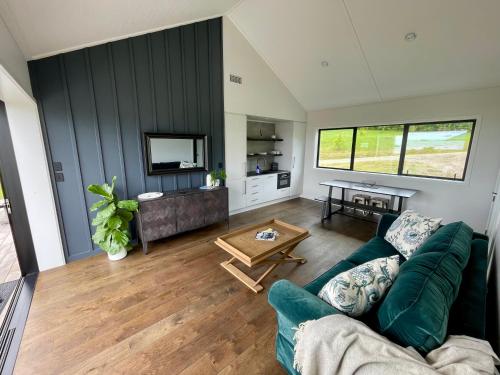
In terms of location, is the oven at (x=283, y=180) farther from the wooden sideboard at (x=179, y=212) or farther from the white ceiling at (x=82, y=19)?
the white ceiling at (x=82, y=19)

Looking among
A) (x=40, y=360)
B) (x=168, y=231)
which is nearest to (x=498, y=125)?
(x=168, y=231)

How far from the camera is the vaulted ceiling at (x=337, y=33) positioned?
206 centimetres

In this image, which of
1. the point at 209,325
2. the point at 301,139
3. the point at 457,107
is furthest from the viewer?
the point at 301,139

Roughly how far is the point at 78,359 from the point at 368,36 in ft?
15.6

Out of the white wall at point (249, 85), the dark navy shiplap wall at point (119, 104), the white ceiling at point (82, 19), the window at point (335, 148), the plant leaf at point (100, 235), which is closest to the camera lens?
the white ceiling at point (82, 19)

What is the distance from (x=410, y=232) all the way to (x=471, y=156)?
272cm

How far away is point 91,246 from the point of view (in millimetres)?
2947

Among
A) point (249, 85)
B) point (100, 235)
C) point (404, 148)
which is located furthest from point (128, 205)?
point (404, 148)

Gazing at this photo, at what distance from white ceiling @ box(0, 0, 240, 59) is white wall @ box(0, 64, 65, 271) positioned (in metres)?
0.51

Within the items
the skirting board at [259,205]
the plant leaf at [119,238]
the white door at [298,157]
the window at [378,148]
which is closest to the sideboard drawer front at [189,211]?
the plant leaf at [119,238]

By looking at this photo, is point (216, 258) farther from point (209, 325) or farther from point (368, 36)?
point (368, 36)

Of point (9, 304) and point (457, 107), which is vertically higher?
point (457, 107)

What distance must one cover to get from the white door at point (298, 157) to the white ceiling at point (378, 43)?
1.20 metres

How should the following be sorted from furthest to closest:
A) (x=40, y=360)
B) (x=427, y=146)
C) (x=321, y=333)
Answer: (x=427, y=146)
(x=40, y=360)
(x=321, y=333)
